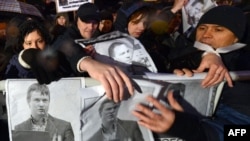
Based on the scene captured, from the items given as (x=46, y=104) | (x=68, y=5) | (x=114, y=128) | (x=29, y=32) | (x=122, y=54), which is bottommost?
(x=114, y=128)

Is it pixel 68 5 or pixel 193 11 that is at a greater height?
pixel 68 5

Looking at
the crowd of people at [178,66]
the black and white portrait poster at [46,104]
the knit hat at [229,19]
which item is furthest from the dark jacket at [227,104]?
the black and white portrait poster at [46,104]

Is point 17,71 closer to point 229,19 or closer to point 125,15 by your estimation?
point 125,15

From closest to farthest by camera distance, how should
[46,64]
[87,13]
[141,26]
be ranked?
1. [46,64]
2. [141,26]
3. [87,13]

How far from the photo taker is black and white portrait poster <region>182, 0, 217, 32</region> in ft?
10.5

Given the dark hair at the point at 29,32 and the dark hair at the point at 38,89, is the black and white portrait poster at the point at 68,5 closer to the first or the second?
the dark hair at the point at 29,32

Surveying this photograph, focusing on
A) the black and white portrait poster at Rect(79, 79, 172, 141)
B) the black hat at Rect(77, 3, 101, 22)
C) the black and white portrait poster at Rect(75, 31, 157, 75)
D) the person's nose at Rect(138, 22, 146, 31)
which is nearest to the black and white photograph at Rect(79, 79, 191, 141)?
the black and white portrait poster at Rect(79, 79, 172, 141)

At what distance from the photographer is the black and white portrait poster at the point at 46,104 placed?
5.62ft

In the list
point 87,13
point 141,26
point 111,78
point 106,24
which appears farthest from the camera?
point 106,24

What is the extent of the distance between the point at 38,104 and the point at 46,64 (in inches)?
7.1

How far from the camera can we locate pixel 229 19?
6.93 ft

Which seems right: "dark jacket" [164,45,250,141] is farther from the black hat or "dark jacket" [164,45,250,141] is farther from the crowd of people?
the black hat

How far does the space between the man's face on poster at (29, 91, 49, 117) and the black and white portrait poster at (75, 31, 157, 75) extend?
0.28 m

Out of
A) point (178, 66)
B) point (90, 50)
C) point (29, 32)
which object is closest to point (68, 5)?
point (29, 32)
